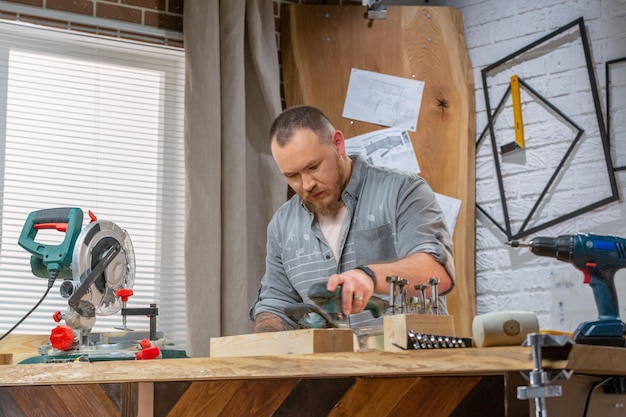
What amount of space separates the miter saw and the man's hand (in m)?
0.49

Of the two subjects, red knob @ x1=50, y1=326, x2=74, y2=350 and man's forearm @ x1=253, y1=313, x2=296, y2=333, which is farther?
man's forearm @ x1=253, y1=313, x2=296, y2=333

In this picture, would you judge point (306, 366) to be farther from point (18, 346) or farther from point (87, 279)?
point (18, 346)

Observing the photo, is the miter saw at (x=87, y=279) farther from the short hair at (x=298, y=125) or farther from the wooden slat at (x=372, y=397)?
the short hair at (x=298, y=125)

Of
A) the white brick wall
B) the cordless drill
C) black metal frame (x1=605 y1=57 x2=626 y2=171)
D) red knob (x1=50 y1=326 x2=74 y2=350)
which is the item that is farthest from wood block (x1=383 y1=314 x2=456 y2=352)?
black metal frame (x1=605 y1=57 x2=626 y2=171)

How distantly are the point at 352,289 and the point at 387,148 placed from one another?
1.97 meters

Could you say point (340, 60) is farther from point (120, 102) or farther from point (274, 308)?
point (274, 308)

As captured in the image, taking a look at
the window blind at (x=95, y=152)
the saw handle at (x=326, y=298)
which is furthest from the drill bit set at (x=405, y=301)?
the window blind at (x=95, y=152)

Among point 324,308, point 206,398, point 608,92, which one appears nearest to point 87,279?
point 206,398

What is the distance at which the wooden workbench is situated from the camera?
1089 mm

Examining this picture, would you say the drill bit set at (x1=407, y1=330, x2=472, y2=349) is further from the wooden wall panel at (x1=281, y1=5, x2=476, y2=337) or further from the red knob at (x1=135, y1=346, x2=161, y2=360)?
the wooden wall panel at (x1=281, y1=5, x2=476, y2=337)

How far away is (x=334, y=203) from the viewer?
2.64 meters

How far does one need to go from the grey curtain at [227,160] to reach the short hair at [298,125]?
760mm

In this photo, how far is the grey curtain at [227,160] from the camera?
10.7 feet

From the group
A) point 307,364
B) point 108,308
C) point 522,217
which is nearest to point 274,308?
point 108,308
